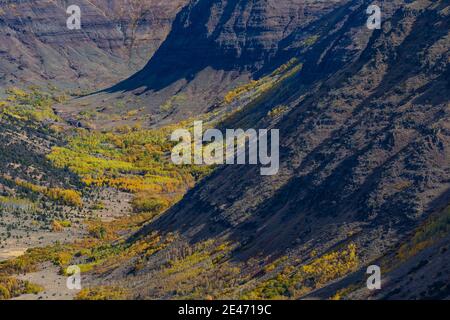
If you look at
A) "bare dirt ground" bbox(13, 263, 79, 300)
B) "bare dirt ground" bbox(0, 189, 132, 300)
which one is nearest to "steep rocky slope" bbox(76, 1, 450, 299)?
"bare dirt ground" bbox(13, 263, 79, 300)

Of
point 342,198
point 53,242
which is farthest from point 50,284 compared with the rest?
point 342,198

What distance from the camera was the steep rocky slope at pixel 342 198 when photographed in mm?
95544

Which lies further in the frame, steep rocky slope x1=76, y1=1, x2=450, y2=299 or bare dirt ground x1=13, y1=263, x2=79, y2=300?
bare dirt ground x1=13, y1=263, x2=79, y2=300

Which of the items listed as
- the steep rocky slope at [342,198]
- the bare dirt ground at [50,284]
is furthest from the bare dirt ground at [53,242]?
the steep rocky slope at [342,198]

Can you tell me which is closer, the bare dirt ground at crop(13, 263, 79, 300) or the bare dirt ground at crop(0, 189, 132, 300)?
the bare dirt ground at crop(13, 263, 79, 300)

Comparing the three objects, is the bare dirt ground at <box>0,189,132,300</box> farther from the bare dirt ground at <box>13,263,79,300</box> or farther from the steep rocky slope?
the steep rocky slope

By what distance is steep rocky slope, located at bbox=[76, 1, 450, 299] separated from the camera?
9554 cm

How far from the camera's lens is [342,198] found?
362ft

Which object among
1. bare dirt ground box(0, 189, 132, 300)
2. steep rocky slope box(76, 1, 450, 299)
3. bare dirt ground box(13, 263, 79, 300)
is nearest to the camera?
steep rocky slope box(76, 1, 450, 299)

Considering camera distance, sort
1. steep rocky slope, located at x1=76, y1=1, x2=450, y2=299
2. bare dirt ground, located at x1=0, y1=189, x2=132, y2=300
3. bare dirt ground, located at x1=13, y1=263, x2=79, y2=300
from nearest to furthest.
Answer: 1. steep rocky slope, located at x1=76, y1=1, x2=450, y2=299
2. bare dirt ground, located at x1=13, y1=263, x2=79, y2=300
3. bare dirt ground, located at x1=0, y1=189, x2=132, y2=300

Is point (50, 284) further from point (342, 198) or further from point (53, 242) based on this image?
point (342, 198)

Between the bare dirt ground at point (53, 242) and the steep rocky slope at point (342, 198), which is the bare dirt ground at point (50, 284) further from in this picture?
the steep rocky slope at point (342, 198)
